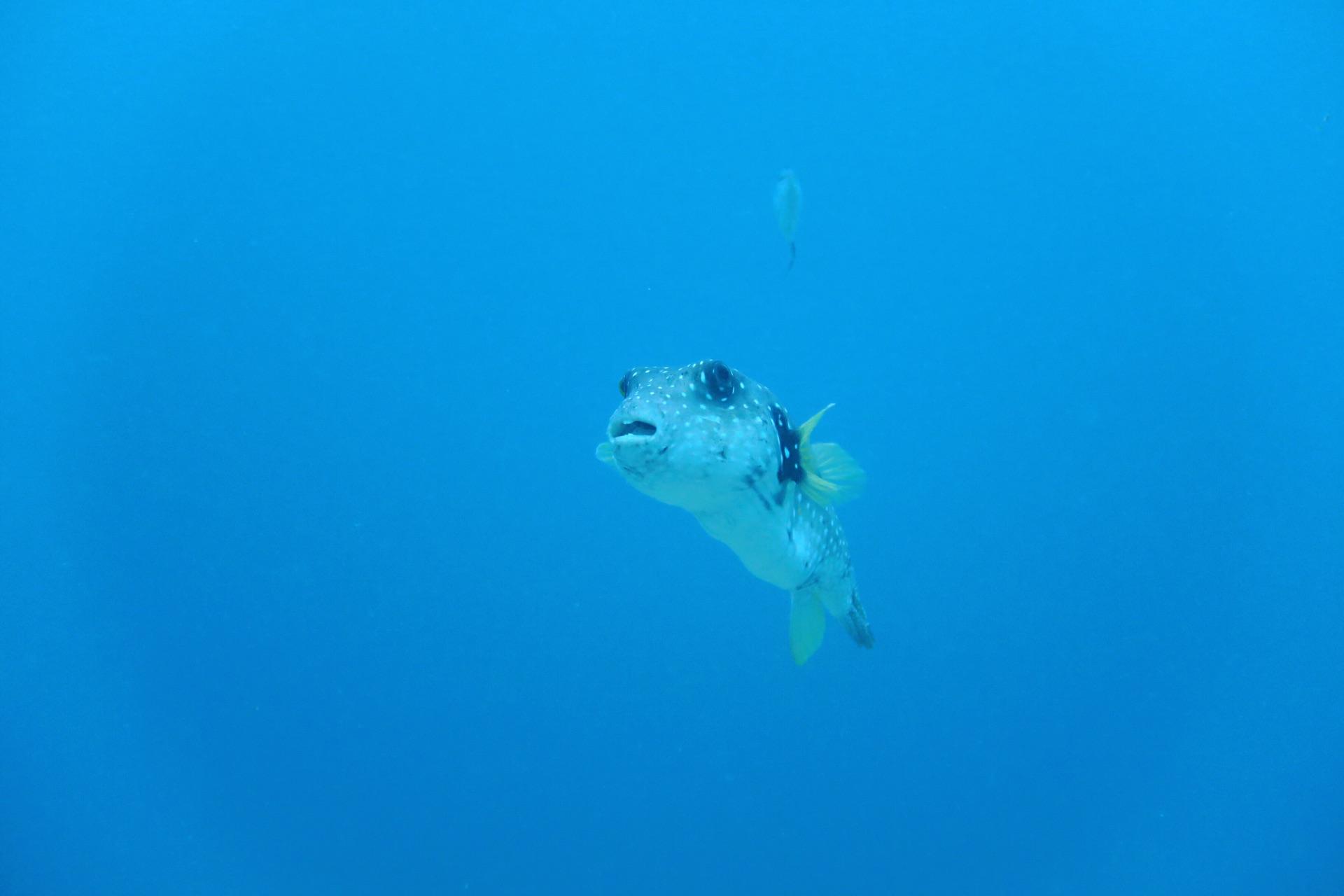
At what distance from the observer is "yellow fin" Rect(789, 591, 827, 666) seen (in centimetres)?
397

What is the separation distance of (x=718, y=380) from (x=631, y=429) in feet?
1.48

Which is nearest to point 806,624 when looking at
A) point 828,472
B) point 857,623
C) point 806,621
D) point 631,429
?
point 806,621

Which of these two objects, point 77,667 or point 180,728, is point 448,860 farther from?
point 77,667

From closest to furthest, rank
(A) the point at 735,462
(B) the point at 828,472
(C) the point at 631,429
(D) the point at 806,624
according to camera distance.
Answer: (C) the point at 631,429, (A) the point at 735,462, (B) the point at 828,472, (D) the point at 806,624

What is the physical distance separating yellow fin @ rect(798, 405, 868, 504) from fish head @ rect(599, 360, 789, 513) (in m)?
0.20

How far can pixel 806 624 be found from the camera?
399 cm

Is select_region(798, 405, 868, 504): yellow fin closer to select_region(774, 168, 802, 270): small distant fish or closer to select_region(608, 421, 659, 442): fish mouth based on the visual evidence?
select_region(608, 421, 659, 442): fish mouth

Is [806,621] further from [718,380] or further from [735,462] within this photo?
[718,380]

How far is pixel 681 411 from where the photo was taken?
7.96 feet

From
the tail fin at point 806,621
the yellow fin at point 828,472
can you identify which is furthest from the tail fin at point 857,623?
the yellow fin at point 828,472

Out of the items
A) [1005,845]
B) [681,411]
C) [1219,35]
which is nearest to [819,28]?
[1219,35]

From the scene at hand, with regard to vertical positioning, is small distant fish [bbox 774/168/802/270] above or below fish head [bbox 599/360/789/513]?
above

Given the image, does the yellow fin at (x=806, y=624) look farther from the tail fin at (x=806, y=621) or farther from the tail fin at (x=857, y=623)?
the tail fin at (x=857, y=623)

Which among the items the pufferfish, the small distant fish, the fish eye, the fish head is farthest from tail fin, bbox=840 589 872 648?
the small distant fish
